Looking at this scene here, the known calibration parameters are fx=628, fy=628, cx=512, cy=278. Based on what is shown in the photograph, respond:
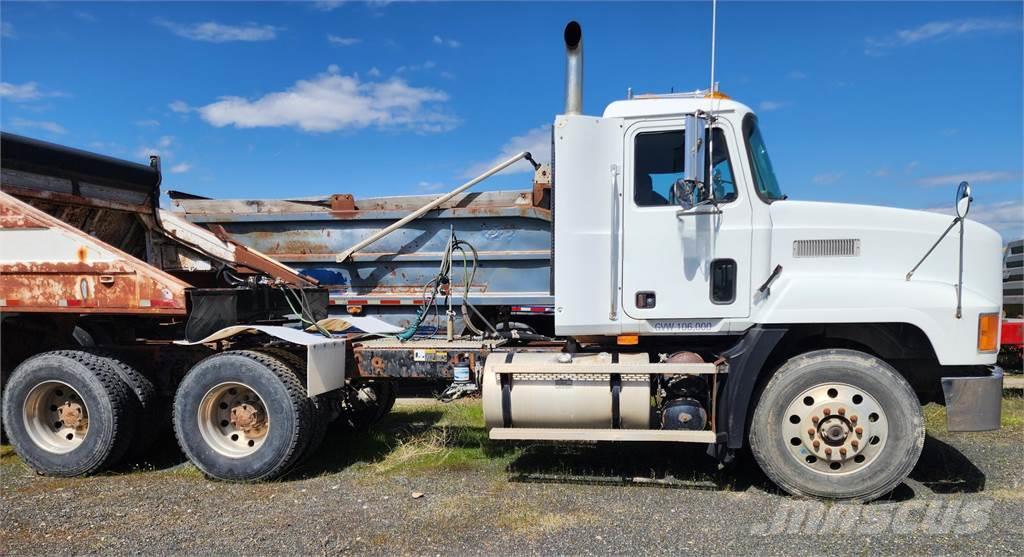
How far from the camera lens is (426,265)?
6891mm

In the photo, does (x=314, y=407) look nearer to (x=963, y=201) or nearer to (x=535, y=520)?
(x=535, y=520)

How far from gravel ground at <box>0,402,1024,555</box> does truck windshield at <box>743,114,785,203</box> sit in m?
2.12

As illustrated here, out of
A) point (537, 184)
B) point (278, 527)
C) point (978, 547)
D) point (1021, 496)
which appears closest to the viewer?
point (978, 547)

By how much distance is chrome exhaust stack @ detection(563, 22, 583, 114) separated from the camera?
4.60 m

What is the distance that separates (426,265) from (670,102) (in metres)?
3.34

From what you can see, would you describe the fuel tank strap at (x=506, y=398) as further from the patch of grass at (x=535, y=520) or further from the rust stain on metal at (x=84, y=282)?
the rust stain on metal at (x=84, y=282)

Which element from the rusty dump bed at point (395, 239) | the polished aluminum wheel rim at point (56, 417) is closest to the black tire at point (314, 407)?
the polished aluminum wheel rim at point (56, 417)

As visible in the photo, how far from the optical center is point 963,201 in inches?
159

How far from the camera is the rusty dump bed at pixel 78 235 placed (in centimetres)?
475

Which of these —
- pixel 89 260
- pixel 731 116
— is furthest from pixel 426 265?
pixel 731 116

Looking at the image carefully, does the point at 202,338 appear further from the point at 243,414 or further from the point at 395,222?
the point at 395,222

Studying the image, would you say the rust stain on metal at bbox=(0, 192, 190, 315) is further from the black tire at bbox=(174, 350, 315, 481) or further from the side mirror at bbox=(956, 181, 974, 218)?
the side mirror at bbox=(956, 181, 974, 218)

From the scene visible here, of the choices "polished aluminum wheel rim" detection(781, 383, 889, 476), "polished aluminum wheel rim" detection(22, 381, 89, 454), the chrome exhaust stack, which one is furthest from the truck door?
"polished aluminum wheel rim" detection(22, 381, 89, 454)

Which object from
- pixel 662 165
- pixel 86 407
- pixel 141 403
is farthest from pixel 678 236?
pixel 86 407
